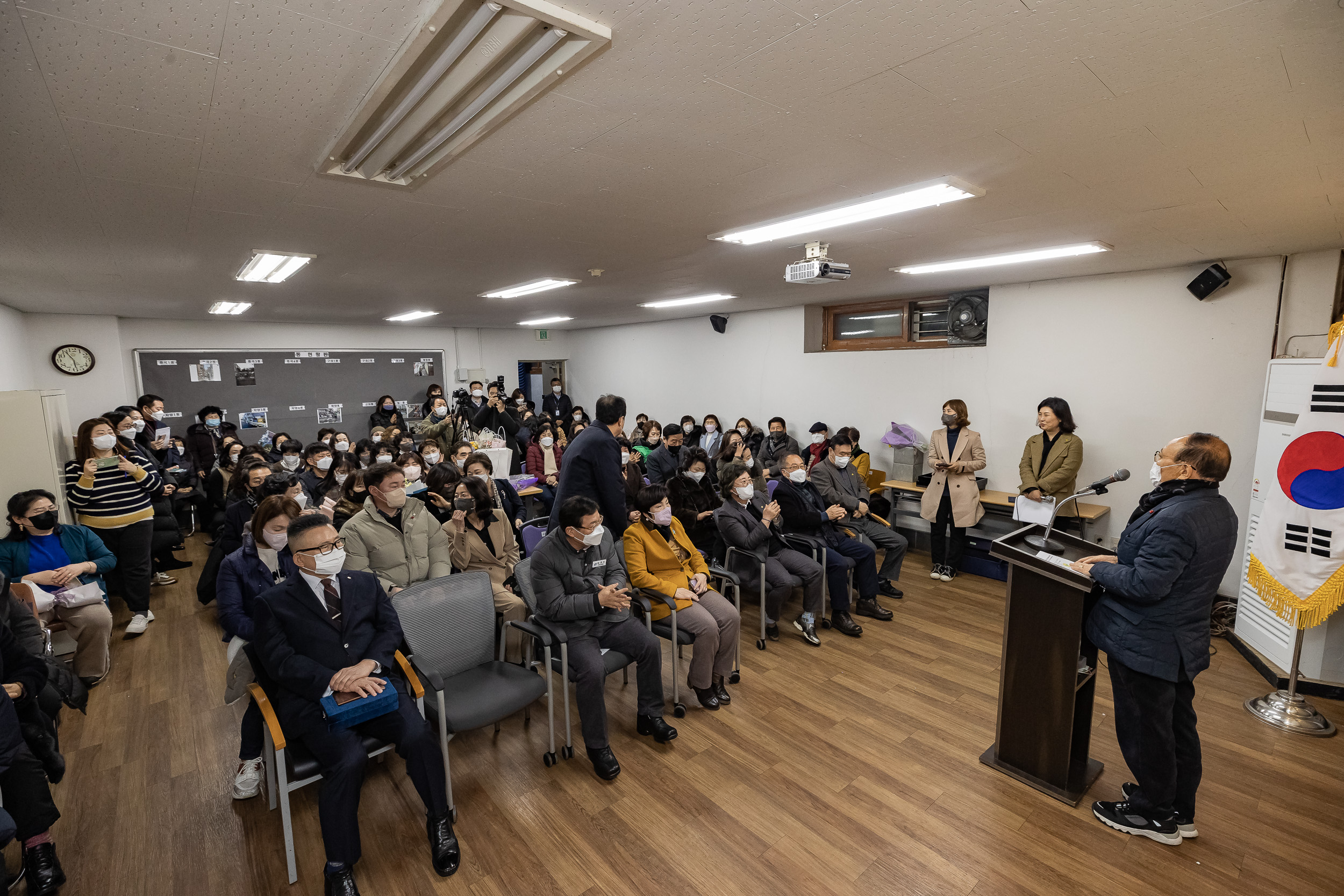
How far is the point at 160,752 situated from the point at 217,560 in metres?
1.43

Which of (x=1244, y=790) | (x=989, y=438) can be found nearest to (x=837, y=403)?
(x=989, y=438)

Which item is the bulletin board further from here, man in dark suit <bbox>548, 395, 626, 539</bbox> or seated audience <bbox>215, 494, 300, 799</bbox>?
man in dark suit <bbox>548, 395, 626, 539</bbox>

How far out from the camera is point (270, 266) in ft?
14.8

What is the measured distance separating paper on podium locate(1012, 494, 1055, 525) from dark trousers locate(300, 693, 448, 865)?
500 centimetres

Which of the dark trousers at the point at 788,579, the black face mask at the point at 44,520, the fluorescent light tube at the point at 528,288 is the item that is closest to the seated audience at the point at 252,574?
the black face mask at the point at 44,520

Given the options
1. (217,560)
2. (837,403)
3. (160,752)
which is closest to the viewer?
(160,752)

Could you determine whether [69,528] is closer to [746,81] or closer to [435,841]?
[435,841]

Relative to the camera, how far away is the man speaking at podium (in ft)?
7.67

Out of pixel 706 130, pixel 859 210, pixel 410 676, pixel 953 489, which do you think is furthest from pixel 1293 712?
pixel 410 676

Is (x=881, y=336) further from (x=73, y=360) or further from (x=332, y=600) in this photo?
(x=73, y=360)

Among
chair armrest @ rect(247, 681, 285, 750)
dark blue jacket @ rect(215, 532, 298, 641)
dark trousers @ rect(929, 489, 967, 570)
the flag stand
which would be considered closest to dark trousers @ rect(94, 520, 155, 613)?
dark blue jacket @ rect(215, 532, 298, 641)

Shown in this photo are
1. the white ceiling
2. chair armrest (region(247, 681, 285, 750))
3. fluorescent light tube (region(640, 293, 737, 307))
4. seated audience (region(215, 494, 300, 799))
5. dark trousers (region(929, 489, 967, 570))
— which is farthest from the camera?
fluorescent light tube (region(640, 293, 737, 307))

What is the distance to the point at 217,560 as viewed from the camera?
416 cm

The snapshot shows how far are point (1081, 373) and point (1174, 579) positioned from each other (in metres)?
4.21
